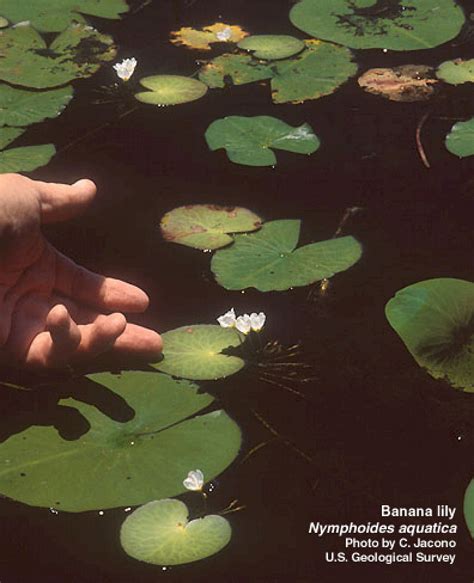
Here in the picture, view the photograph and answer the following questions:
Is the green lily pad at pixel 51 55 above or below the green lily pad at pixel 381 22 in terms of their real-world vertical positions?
below

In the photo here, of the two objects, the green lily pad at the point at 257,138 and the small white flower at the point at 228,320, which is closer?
the small white flower at the point at 228,320

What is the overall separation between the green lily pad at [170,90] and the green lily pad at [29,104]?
18 centimetres

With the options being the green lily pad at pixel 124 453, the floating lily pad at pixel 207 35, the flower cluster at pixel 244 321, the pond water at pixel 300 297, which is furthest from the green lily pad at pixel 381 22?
the green lily pad at pixel 124 453

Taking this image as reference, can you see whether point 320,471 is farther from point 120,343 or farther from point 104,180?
point 104,180

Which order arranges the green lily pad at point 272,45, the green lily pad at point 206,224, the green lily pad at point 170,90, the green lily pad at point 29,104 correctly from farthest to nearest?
1. the green lily pad at point 272,45
2. the green lily pad at point 170,90
3. the green lily pad at point 29,104
4. the green lily pad at point 206,224

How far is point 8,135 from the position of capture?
2.21 metres

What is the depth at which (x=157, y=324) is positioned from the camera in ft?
5.42

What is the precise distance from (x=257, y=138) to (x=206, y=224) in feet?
1.15

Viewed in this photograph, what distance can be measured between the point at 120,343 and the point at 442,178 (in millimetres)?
841

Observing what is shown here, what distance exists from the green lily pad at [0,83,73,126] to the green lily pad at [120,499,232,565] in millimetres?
1229

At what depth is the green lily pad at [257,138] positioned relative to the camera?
6.93 ft

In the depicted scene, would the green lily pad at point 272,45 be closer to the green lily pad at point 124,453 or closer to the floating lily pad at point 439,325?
the floating lily pad at point 439,325

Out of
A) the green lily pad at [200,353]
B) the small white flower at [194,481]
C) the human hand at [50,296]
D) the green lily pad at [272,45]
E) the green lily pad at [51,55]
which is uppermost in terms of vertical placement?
the human hand at [50,296]

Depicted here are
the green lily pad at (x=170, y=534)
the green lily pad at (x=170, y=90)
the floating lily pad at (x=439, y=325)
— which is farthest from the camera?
the green lily pad at (x=170, y=90)
